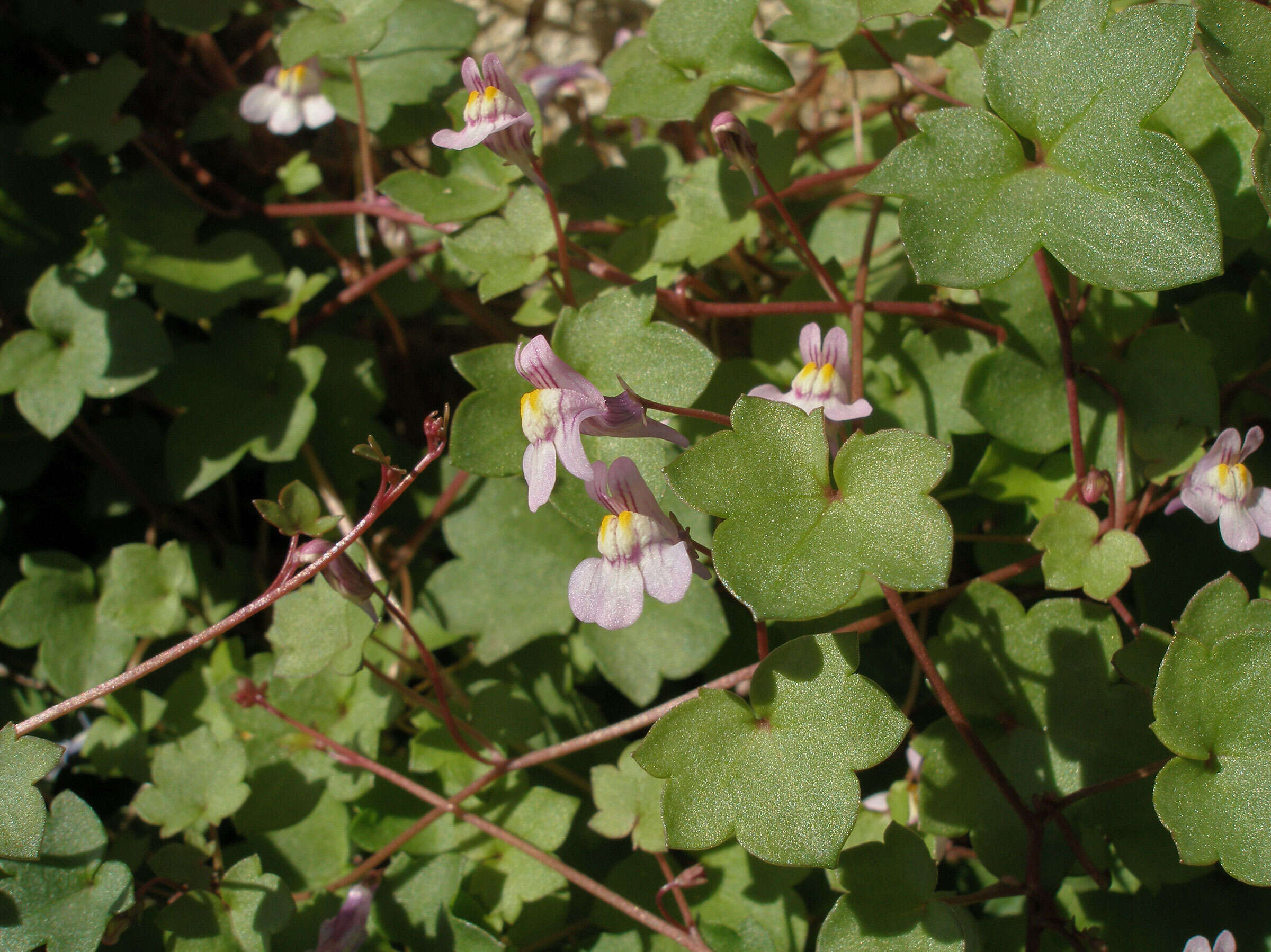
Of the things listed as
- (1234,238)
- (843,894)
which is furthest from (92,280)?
(1234,238)

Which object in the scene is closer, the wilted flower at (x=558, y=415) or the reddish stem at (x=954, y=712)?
the wilted flower at (x=558, y=415)

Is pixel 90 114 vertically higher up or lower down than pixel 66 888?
higher up

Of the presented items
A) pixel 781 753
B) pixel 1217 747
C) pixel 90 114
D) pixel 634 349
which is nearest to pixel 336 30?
pixel 90 114

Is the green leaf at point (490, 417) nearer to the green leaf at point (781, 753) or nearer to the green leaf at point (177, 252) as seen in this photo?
the green leaf at point (781, 753)

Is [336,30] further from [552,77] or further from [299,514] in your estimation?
[299,514]

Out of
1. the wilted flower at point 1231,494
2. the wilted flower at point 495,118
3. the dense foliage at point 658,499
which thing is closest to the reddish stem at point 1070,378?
the dense foliage at point 658,499

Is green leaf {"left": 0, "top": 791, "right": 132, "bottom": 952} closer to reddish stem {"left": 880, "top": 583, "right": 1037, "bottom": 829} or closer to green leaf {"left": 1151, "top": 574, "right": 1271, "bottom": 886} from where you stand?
reddish stem {"left": 880, "top": 583, "right": 1037, "bottom": 829}
